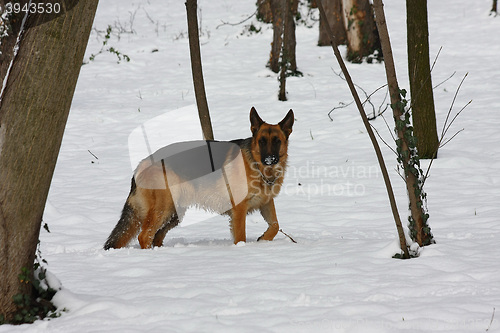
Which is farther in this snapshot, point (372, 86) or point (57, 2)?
point (372, 86)

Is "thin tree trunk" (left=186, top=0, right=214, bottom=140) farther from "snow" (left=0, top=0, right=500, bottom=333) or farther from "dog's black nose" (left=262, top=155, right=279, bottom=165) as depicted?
"dog's black nose" (left=262, top=155, right=279, bottom=165)

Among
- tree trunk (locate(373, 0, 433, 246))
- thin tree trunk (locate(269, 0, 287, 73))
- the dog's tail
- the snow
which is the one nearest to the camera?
the snow

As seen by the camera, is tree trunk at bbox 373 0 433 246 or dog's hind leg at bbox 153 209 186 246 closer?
tree trunk at bbox 373 0 433 246

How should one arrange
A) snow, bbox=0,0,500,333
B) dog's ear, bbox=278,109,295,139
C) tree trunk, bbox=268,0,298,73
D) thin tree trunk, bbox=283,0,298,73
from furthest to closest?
tree trunk, bbox=268,0,298,73 → thin tree trunk, bbox=283,0,298,73 → dog's ear, bbox=278,109,295,139 → snow, bbox=0,0,500,333

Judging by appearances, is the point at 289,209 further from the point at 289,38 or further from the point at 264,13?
the point at 264,13

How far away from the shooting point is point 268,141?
260 inches

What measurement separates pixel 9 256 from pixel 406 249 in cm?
345

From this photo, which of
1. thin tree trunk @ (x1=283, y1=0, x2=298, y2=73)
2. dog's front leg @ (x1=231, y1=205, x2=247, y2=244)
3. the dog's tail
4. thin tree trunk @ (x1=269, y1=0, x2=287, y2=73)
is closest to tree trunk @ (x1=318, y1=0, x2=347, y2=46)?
thin tree trunk @ (x1=283, y1=0, x2=298, y2=73)

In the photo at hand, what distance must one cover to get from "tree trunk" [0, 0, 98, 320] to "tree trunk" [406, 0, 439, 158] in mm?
7000

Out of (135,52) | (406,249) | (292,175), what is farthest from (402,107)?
(135,52)

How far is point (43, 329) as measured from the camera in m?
3.78

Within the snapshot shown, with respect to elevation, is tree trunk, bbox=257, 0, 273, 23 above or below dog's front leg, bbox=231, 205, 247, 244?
above

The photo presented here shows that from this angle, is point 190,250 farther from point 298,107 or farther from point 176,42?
point 176,42

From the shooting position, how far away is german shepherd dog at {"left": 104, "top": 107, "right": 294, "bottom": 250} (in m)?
6.62
